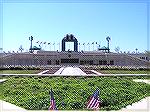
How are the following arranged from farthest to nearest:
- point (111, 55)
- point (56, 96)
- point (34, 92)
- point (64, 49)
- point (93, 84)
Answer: point (64, 49), point (111, 55), point (93, 84), point (34, 92), point (56, 96)

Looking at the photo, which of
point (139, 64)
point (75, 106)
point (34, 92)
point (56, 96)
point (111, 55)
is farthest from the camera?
point (111, 55)

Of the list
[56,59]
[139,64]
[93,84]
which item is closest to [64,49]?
[56,59]

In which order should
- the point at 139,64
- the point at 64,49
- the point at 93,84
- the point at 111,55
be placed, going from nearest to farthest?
the point at 93,84
the point at 139,64
the point at 111,55
the point at 64,49

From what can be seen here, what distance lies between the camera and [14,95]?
16.8 m

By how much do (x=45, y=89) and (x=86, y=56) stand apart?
41578 millimetres

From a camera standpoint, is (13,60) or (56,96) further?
(13,60)

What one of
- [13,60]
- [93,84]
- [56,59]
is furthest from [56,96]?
[56,59]

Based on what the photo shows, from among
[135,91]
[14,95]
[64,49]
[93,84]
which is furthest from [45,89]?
[64,49]

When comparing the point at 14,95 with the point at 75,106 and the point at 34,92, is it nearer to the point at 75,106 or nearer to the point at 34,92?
the point at 34,92

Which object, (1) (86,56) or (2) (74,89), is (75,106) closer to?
(2) (74,89)

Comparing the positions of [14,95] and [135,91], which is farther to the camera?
[135,91]

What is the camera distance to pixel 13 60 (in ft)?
177

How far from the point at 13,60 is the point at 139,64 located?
21.5 metres

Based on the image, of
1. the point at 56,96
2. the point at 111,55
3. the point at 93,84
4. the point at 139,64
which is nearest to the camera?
the point at 56,96
